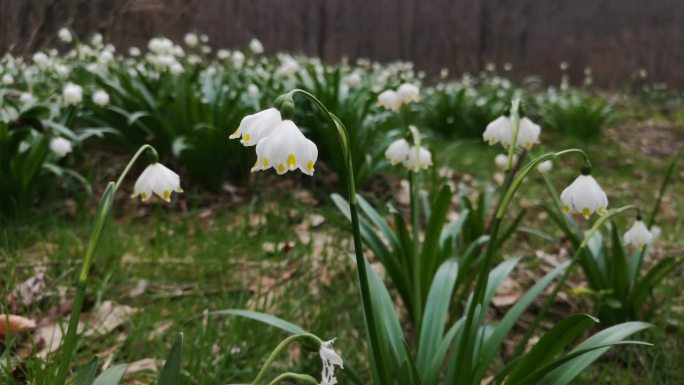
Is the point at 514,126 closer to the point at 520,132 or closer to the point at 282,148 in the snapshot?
the point at 520,132

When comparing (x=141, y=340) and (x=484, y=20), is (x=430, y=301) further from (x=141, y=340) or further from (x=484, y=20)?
(x=484, y=20)

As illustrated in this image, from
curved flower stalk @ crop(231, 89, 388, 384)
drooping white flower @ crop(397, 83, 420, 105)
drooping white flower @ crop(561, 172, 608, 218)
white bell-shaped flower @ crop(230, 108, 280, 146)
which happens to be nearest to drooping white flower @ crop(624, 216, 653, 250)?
drooping white flower @ crop(561, 172, 608, 218)

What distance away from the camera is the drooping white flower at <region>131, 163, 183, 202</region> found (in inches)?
46.7

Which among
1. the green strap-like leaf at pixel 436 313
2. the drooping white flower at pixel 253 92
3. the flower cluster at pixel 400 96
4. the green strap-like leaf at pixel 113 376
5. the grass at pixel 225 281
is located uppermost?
the flower cluster at pixel 400 96

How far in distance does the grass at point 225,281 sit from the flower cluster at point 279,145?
685 mm

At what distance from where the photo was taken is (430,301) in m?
1.55

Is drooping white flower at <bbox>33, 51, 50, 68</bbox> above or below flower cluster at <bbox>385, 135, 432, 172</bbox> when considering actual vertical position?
above

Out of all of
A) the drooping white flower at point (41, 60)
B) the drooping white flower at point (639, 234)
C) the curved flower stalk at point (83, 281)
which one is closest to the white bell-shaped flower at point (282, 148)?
the curved flower stalk at point (83, 281)

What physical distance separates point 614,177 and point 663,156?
6.03ft

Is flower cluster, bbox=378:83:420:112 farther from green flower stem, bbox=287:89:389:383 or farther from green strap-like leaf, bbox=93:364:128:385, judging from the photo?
green strap-like leaf, bbox=93:364:128:385

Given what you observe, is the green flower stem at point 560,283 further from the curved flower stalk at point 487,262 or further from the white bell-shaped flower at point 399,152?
the white bell-shaped flower at point 399,152

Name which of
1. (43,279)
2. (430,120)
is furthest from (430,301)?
(430,120)

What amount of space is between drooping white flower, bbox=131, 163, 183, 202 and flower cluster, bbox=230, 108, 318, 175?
12.6 inches

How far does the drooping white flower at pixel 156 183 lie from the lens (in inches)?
46.7
